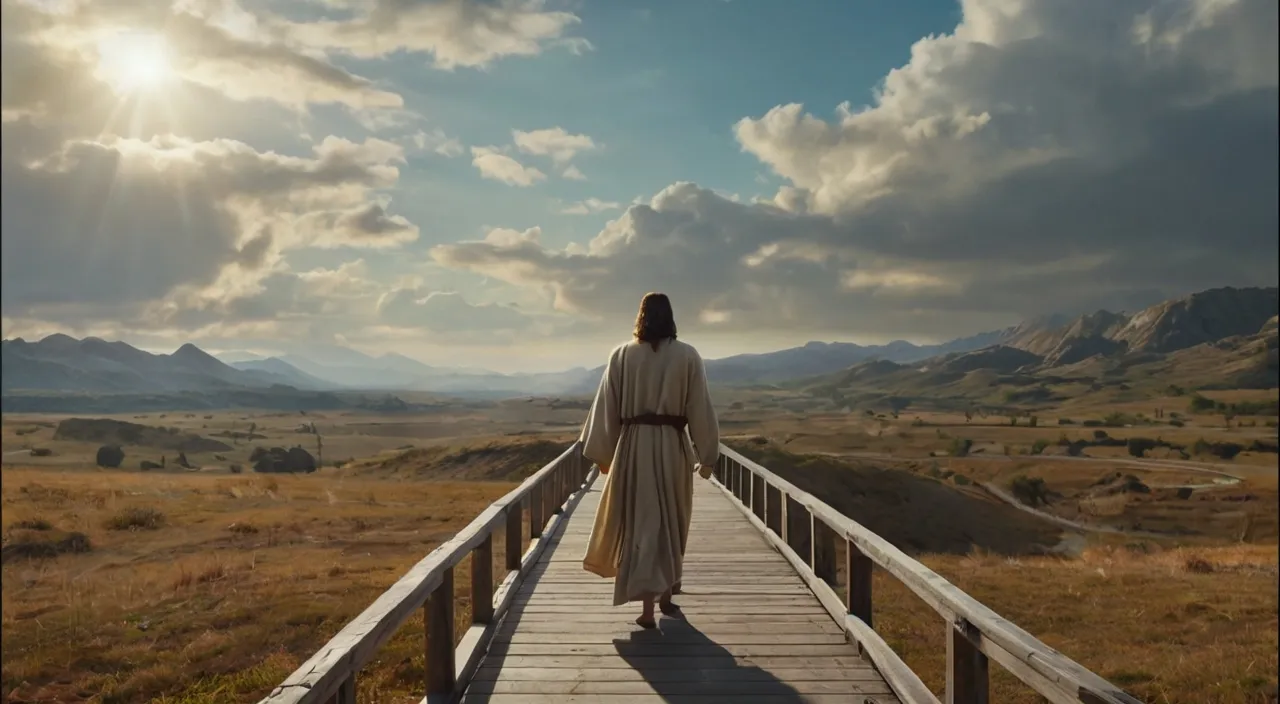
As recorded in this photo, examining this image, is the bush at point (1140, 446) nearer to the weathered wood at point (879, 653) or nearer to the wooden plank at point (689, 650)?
the weathered wood at point (879, 653)

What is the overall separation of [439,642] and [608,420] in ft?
6.23

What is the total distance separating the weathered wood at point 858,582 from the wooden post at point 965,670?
5.22 feet

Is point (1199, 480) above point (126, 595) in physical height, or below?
below

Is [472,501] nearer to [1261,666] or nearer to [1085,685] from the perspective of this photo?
[1261,666]

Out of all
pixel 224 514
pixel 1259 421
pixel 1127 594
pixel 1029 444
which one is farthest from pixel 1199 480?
pixel 1259 421

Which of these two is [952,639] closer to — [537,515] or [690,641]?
[690,641]

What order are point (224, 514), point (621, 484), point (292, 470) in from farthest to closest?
point (292, 470), point (224, 514), point (621, 484)

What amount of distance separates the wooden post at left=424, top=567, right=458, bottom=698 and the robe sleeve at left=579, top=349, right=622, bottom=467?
61.5 inches

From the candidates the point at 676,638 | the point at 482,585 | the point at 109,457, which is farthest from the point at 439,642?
the point at 109,457

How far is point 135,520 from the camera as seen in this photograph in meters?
19.6

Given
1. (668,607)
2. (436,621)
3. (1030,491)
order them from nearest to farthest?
(436,621) → (668,607) → (1030,491)

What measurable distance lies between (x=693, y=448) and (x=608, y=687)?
1.84 meters

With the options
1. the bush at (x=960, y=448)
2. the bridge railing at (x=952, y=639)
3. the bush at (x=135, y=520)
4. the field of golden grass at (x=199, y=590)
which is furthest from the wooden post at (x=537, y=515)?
the bush at (x=960, y=448)

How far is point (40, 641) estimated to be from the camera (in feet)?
31.2
